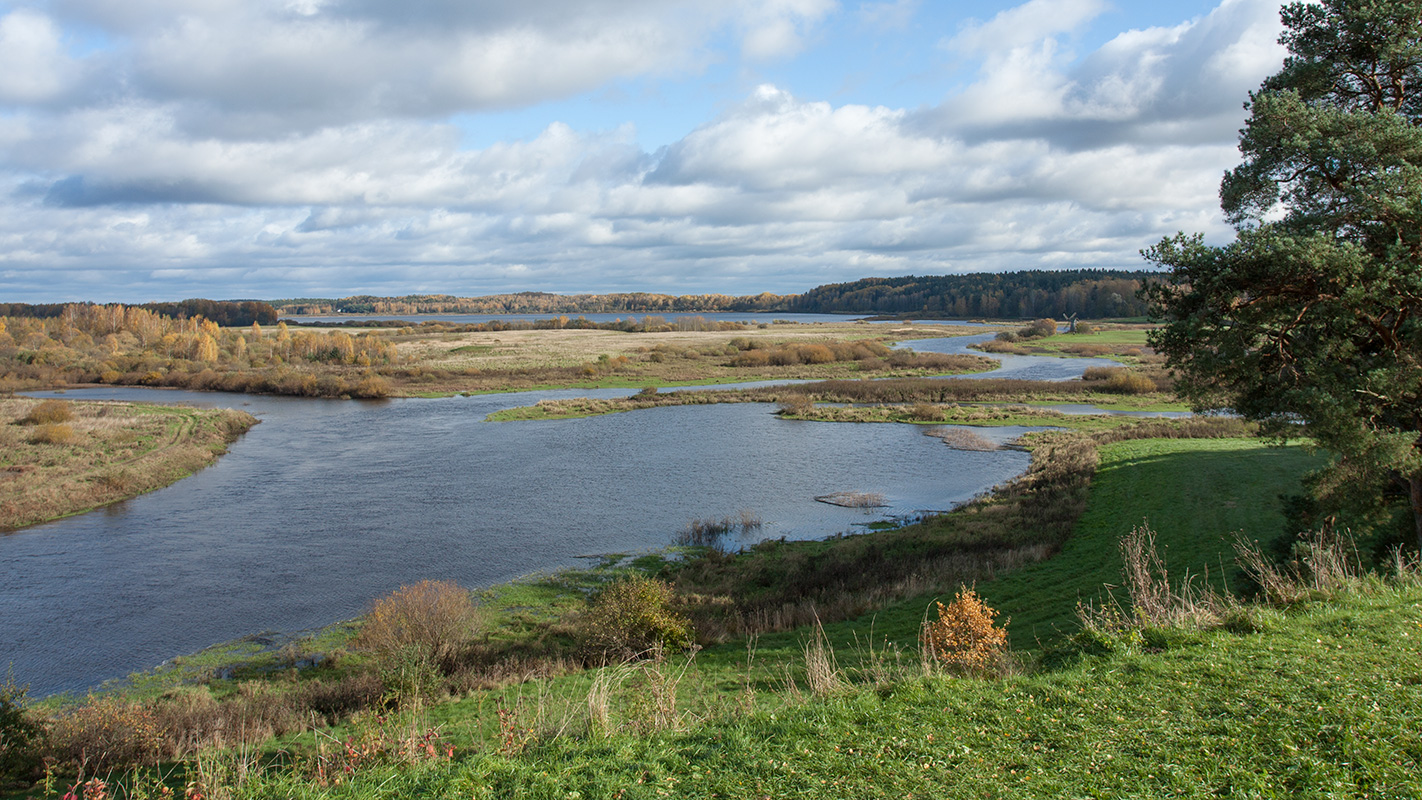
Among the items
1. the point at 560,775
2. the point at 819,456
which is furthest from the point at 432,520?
the point at 560,775

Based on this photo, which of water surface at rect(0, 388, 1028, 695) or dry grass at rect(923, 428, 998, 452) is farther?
dry grass at rect(923, 428, 998, 452)

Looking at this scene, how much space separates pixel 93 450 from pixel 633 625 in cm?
3975

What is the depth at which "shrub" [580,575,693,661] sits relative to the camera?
14.8 meters

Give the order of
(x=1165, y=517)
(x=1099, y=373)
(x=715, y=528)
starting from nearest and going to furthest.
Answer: (x=1165, y=517) → (x=715, y=528) → (x=1099, y=373)

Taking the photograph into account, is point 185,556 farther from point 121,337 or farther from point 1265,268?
point 121,337

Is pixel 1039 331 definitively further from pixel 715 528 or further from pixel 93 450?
pixel 93 450

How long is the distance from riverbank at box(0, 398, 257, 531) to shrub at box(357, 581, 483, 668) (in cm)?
2304

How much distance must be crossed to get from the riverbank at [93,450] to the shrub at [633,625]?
90.4 feet

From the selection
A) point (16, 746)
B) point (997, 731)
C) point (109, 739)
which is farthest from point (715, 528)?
point (997, 731)

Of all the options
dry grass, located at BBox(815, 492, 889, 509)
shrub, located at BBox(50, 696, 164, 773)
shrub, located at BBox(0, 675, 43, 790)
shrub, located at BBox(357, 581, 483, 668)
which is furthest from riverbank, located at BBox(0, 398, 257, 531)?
dry grass, located at BBox(815, 492, 889, 509)

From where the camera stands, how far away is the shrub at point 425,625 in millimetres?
14891

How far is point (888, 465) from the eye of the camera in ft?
127

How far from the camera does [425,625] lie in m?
15.3

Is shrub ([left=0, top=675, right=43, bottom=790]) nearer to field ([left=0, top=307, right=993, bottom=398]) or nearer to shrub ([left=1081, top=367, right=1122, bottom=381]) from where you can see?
field ([left=0, top=307, right=993, bottom=398])
